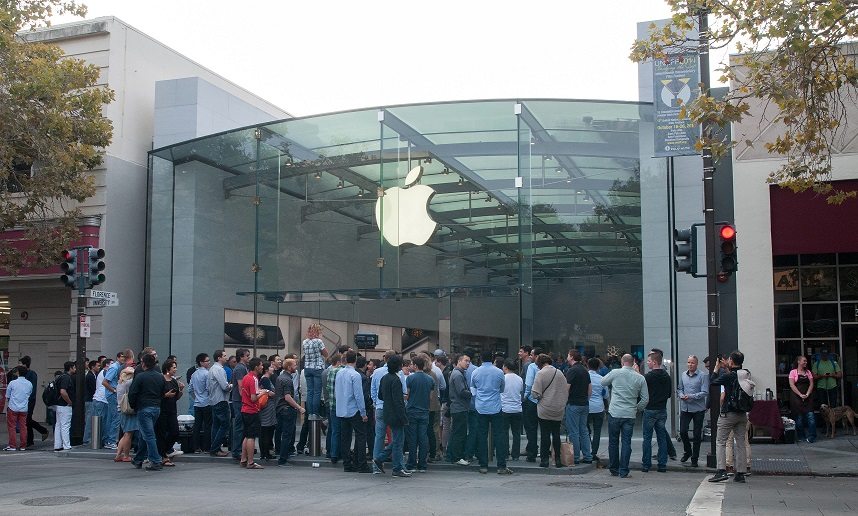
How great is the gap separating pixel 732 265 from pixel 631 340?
18.2ft

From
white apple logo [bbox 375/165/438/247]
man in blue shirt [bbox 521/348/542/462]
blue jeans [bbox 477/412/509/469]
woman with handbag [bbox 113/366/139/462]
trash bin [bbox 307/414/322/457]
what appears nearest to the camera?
blue jeans [bbox 477/412/509/469]

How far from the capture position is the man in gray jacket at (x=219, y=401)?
51.6ft

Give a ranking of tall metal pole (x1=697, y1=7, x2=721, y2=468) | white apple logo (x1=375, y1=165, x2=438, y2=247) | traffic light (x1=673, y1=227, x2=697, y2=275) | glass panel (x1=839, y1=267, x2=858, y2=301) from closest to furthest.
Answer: tall metal pole (x1=697, y1=7, x2=721, y2=468)
traffic light (x1=673, y1=227, x2=697, y2=275)
glass panel (x1=839, y1=267, x2=858, y2=301)
white apple logo (x1=375, y1=165, x2=438, y2=247)

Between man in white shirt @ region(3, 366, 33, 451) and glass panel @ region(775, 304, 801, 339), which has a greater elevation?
glass panel @ region(775, 304, 801, 339)

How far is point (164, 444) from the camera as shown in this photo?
15.1m

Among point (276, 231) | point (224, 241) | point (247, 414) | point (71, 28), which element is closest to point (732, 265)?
point (247, 414)

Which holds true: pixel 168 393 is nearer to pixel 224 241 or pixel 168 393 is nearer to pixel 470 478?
pixel 470 478

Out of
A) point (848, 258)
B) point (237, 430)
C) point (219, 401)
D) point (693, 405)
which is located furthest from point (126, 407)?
point (848, 258)

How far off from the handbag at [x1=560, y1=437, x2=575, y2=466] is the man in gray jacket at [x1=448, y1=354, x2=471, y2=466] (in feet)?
5.15

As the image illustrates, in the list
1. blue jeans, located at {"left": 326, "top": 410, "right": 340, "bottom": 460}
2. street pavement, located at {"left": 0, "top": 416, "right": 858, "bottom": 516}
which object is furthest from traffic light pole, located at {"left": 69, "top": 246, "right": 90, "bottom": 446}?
blue jeans, located at {"left": 326, "top": 410, "right": 340, "bottom": 460}

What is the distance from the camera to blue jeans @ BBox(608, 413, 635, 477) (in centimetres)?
1354

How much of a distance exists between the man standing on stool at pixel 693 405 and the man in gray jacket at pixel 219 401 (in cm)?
780

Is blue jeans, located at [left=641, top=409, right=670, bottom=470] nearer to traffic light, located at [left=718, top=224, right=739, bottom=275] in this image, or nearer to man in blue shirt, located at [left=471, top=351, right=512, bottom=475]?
man in blue shirt, located at [left=471, top=351, right=512, bottom=475]

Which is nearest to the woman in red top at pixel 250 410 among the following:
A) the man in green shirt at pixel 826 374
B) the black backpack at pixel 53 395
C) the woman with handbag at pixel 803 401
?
the black backpack at pixel 53 395
